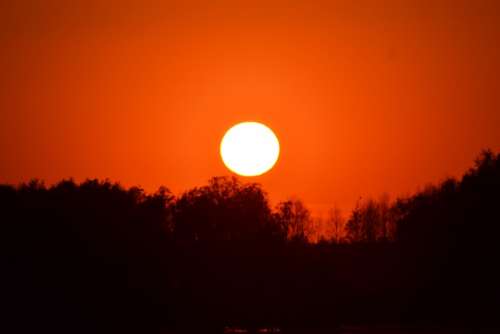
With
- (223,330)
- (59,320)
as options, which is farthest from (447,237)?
(59,320)

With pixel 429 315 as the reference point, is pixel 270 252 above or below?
above

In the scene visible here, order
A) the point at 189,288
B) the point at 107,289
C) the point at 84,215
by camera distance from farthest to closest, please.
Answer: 1. the point at 189,288
2. the point at 84,215
3. the point at 107,289

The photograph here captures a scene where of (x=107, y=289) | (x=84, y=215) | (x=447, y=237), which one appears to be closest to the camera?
(x=107, y=289)

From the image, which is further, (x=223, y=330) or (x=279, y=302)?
(x=279, y=302)

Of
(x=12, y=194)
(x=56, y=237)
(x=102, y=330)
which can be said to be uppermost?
(x=12, y=194)

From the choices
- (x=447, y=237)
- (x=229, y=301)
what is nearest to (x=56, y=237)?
(x=229, y=301)

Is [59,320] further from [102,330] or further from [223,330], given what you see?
[223,330]

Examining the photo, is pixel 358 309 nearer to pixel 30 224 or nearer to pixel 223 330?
pixel 223 330
